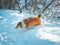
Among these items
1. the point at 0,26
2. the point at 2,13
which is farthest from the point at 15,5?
the point at 0,26

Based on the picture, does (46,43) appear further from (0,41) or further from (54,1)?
(54,1)

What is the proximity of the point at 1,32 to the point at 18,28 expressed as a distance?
1.55 ft

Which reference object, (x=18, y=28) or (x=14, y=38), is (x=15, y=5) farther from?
(x=14, y=38)

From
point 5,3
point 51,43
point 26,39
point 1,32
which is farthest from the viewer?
point 5,3

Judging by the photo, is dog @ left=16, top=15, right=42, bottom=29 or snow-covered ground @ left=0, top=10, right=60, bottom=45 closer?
snow-covered ground @ left=0, top=10, right=60, bottom=45

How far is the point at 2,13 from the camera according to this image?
8.46 metres

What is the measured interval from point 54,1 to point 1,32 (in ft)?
21.0

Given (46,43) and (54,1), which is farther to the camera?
(54,1)

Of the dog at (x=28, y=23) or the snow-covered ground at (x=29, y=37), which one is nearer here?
the snow-covered ground at (x=29, y=37)

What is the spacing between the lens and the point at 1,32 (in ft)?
19.2

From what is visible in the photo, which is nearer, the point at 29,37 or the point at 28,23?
the point at 29,37

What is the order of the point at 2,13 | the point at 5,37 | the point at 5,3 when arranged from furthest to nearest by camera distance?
the point at 5,3, the point at 2,13, the point at 5,37

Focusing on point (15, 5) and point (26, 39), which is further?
point (15, 5)

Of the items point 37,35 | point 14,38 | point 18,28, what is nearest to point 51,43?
point 37,35
